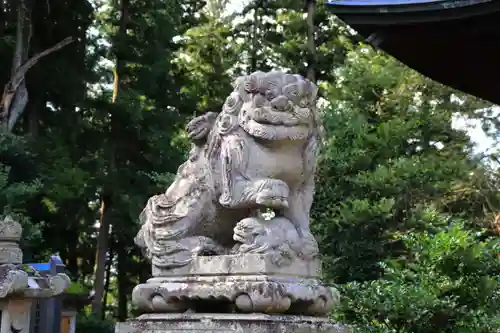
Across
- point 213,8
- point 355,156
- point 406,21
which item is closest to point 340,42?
point 213,8

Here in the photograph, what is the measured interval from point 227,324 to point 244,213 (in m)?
0.72

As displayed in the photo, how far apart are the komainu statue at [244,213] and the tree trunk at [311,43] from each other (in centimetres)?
1312

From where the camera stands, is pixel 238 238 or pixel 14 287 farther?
pixel 14 287

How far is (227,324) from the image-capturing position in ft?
12.4

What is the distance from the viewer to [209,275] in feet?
13.1

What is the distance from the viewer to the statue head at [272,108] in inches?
162

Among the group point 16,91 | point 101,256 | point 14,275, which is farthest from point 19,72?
point 14,275

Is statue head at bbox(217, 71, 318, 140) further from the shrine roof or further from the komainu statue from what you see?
the shrine roof

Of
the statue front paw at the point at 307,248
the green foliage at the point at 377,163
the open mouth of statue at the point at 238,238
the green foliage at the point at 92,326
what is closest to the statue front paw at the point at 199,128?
the open mouth of statue at the point at 238,238

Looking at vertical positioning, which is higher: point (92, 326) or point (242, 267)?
point (242, 267)

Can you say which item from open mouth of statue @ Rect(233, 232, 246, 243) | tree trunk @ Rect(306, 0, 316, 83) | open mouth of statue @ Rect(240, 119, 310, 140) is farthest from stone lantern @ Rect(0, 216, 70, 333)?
tree trunk @ Rect(306, 0, 316, 83)

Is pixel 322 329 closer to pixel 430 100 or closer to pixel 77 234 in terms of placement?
pixel 430 100

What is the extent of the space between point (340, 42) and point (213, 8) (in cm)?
433

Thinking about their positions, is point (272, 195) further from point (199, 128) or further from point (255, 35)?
point (255, 35)
